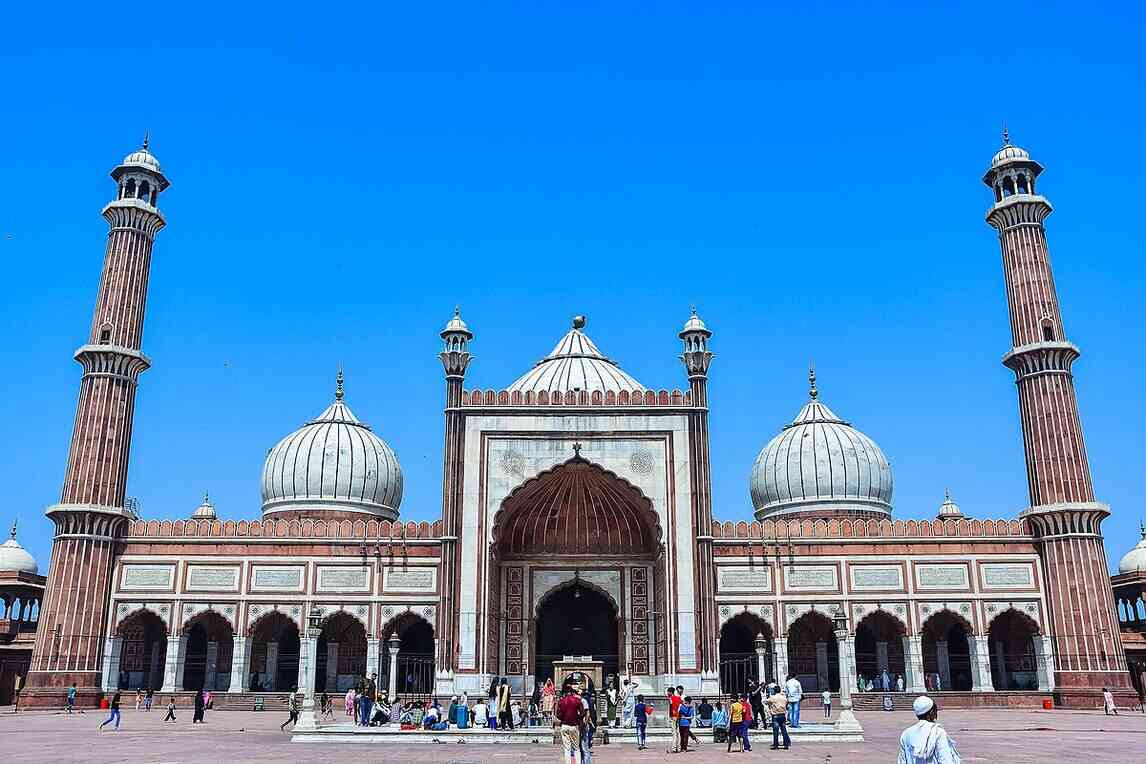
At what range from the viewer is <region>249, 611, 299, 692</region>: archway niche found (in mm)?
31906

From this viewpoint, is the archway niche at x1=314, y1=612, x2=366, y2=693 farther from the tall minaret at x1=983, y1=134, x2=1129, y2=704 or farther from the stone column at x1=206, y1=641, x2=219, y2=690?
the tall minaret at x1=983, y1=134, x2=1129, y2=704

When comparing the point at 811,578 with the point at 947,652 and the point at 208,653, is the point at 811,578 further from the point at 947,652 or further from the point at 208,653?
the point at 208,653

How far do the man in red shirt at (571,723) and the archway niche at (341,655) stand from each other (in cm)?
2164

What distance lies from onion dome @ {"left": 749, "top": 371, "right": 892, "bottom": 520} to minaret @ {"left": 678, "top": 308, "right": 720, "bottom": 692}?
8.58 m

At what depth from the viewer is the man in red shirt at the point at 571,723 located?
11375 millimetres

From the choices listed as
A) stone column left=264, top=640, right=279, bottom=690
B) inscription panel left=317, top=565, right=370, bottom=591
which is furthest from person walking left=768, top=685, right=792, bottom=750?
stone column left=264, top=640, right=279, bottom=690

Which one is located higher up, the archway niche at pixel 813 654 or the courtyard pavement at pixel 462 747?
the archway niche at pixel 813 654

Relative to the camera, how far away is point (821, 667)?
32.4m

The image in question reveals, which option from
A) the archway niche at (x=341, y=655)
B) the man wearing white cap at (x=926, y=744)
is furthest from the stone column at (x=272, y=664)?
the man wearing white cap at (x=926, y=744)

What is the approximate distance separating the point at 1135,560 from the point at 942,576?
11.0 m

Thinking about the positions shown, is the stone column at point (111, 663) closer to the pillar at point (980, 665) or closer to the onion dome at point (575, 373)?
the onion dome at point (575, 373)

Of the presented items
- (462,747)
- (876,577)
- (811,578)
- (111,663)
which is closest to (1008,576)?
(876,577)

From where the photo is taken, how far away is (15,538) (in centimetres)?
3844

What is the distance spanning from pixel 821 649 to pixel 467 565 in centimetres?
1189
